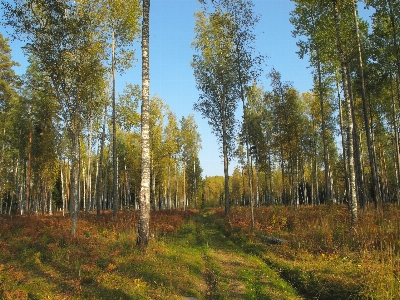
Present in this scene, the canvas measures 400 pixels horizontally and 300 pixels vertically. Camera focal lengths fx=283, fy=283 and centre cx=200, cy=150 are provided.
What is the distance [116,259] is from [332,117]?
115 feet

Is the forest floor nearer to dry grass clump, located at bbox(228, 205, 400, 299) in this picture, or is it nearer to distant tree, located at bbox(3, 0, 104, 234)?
dry grass clump, located at bbox(228, 205, 400, 299)

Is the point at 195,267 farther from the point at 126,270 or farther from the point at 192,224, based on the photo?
the point at 192,224

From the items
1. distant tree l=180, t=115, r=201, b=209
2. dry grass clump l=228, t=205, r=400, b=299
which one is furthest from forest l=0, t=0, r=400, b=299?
distant tree l=180, t=115, r=201, b=209

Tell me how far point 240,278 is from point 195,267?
160 cm

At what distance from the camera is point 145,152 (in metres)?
11.5

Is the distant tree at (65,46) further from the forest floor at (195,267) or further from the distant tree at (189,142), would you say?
the distant tree at (189,142)

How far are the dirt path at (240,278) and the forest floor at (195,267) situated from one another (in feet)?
0.10

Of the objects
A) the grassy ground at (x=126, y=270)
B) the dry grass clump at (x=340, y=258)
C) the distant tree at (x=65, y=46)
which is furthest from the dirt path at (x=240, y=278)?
the distant tree at (x=65, y=46)

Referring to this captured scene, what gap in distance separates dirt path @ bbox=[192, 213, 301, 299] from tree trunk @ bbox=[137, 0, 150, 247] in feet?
8.79

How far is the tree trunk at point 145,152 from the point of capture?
11016 millimetres

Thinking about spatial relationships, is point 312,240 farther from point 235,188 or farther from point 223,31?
point 235,188

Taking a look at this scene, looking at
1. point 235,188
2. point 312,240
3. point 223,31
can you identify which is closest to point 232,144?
point 223,31

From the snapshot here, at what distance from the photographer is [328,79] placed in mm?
25953

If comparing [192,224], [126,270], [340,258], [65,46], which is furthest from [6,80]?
[340,258]
